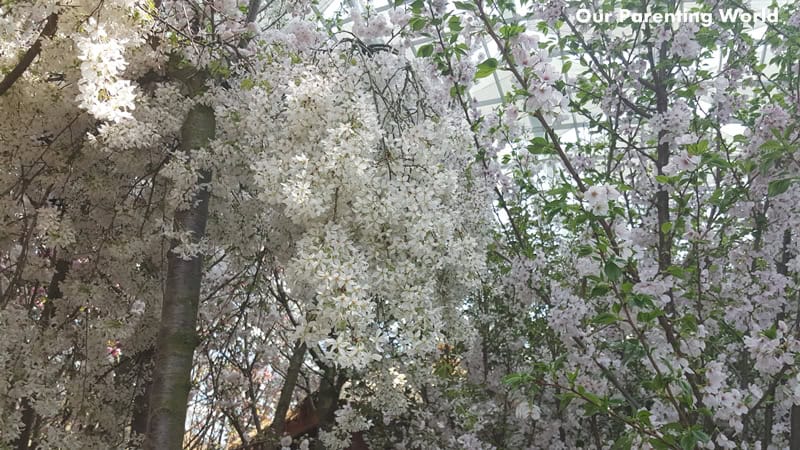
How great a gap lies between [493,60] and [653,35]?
4.62 ft

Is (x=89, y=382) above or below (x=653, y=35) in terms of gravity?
below

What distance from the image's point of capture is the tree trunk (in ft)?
7.88

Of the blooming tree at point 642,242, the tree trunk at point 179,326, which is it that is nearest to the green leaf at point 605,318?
the blooming tree at point 642,242

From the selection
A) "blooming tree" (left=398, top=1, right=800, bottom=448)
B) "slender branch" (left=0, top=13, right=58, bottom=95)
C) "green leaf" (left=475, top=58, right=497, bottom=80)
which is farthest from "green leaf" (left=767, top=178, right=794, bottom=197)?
"slender branch" (left=0, top=13, right=58, bottom=95)

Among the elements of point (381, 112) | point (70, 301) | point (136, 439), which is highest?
point (381, 112)

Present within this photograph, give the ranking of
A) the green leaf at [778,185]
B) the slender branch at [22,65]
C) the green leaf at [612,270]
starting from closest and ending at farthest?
the green leaf at [612,270], the green leaf at [778,185], the slender branch at [22,65]

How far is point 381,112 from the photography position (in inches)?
111

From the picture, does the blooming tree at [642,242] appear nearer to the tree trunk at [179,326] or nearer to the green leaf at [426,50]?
the green leaf at [426,50]

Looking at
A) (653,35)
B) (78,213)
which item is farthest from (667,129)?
(78,213)

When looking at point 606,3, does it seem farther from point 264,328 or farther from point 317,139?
point 264,328

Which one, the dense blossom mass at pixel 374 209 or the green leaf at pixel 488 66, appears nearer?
the dense blossom mass at pixel 374 209

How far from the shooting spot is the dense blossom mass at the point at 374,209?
2156 millimetres

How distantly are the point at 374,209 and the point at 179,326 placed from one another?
981mm

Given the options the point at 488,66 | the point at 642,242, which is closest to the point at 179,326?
the point at 488,66
